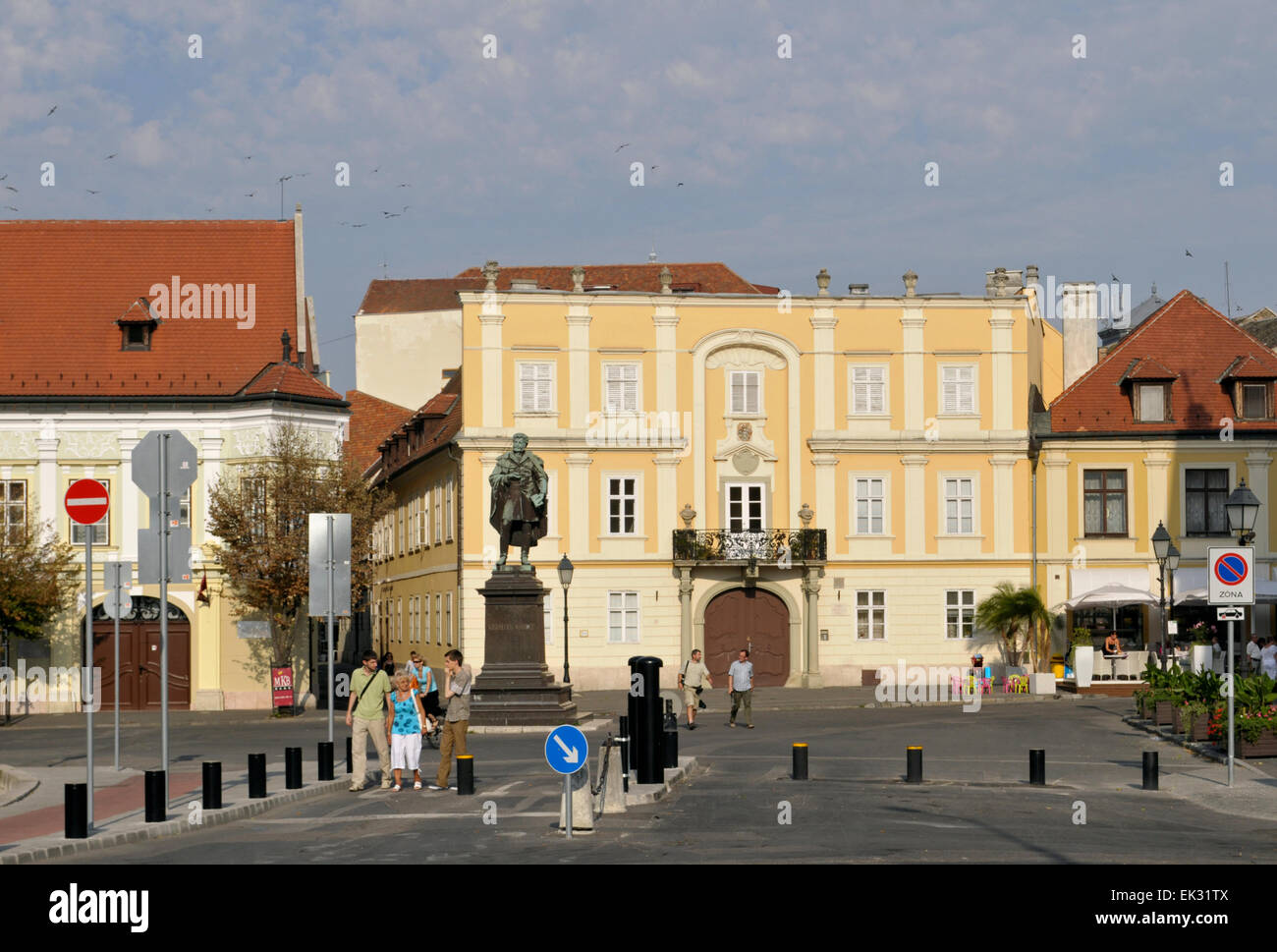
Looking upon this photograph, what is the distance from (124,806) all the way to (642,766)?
20.0 feet

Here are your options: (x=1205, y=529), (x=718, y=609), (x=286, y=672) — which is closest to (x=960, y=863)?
(x=286, y=672)

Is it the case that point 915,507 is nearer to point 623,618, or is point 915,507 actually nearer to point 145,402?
point 623,618

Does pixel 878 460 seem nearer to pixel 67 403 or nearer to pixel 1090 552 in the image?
pixel 1090 552

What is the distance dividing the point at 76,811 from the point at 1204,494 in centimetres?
4115

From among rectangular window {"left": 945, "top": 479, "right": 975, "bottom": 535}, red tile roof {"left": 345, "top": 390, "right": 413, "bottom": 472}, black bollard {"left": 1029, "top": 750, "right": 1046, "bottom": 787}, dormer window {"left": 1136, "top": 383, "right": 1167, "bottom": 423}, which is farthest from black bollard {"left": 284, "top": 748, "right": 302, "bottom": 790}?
red tile roof {"left": 345, "top": 390, "right": 413, "bottom": 472}

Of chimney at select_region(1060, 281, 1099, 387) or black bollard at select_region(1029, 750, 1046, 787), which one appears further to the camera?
chimney at select_region(1060, 281, 1099, 387)

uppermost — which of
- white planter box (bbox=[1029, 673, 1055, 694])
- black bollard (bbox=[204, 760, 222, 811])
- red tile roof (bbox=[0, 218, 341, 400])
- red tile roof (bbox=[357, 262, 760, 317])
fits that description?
red tile roof (bbox=[357, 262, 760, 317])

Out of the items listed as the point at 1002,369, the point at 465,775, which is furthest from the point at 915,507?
the point at 465,775

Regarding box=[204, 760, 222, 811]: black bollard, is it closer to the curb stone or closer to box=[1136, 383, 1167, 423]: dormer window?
the curb stone

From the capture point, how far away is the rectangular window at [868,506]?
1991 inches

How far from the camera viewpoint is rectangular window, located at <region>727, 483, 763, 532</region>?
5016 cm

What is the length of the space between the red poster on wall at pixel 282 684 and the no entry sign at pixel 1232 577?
2498 cm

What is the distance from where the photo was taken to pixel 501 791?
836 inches

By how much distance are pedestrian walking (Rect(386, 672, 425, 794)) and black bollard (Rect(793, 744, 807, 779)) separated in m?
4.91
